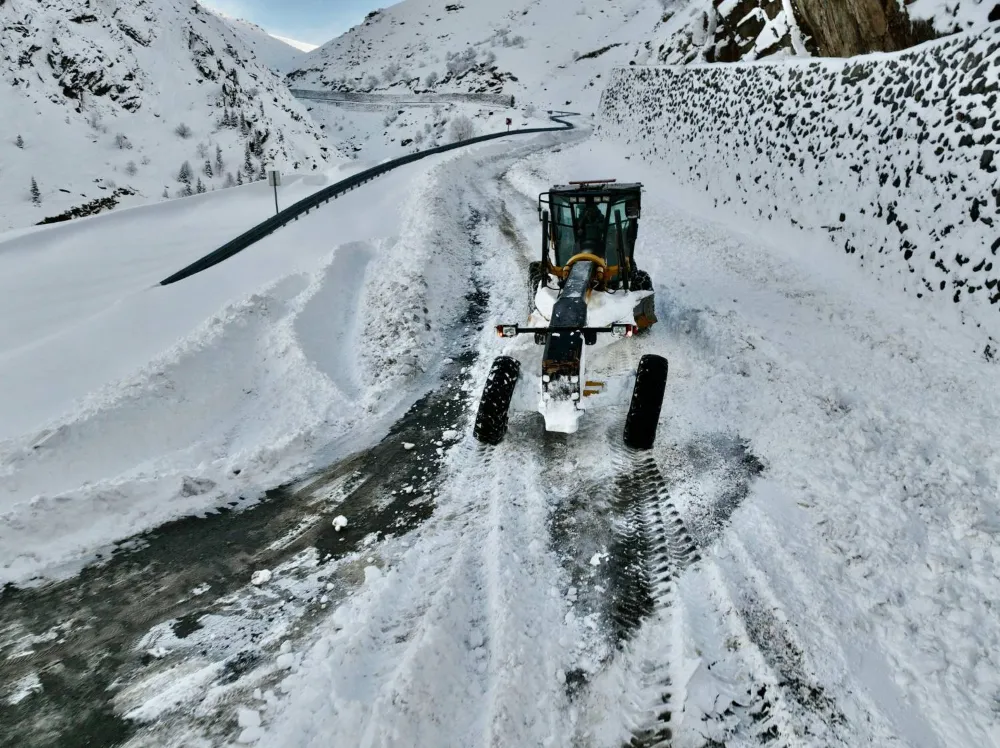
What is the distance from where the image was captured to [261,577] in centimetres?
506

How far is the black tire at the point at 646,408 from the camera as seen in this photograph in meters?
6.12

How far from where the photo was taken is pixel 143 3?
3697 centimetres

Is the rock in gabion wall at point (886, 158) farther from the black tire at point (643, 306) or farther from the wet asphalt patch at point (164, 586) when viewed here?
the wet asphalt patch at point (164, 586)

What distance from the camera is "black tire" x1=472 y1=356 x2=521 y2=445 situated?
6422mm

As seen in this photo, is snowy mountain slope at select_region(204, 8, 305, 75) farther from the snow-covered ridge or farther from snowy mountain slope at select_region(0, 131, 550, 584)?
snowy mountain slope at select_region(0, 131, 550, 584)

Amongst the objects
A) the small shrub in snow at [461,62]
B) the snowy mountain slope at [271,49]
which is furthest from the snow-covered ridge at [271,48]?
the small shrub in snow at [461,62]

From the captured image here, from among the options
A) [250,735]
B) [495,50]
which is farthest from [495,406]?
[495,50]

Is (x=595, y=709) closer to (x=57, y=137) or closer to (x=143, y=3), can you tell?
(x=57, y=137)

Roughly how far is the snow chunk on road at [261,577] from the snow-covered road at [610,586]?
0.28 feet

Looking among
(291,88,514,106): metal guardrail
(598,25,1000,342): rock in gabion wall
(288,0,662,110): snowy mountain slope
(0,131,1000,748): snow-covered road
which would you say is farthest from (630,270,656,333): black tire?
(291,88,514,106): metal guardrail

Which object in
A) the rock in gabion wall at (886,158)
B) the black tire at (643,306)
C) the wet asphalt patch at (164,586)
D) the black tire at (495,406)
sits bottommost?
the wet asphalt patch at (164,586)

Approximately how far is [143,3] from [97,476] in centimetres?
4380

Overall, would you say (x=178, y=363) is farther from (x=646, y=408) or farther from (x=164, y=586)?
(x=646, y=408)

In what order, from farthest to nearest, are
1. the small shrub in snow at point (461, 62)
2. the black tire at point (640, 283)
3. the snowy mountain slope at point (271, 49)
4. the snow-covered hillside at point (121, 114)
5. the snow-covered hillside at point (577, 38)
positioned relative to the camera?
the snowy mountain slope at point (271, 49), the small shrub in snow at point (461, 62), the snow-covered hillside at point (121, 114), the snow-covered hillside at point (577, 38), the black tire at point (640, 283)
